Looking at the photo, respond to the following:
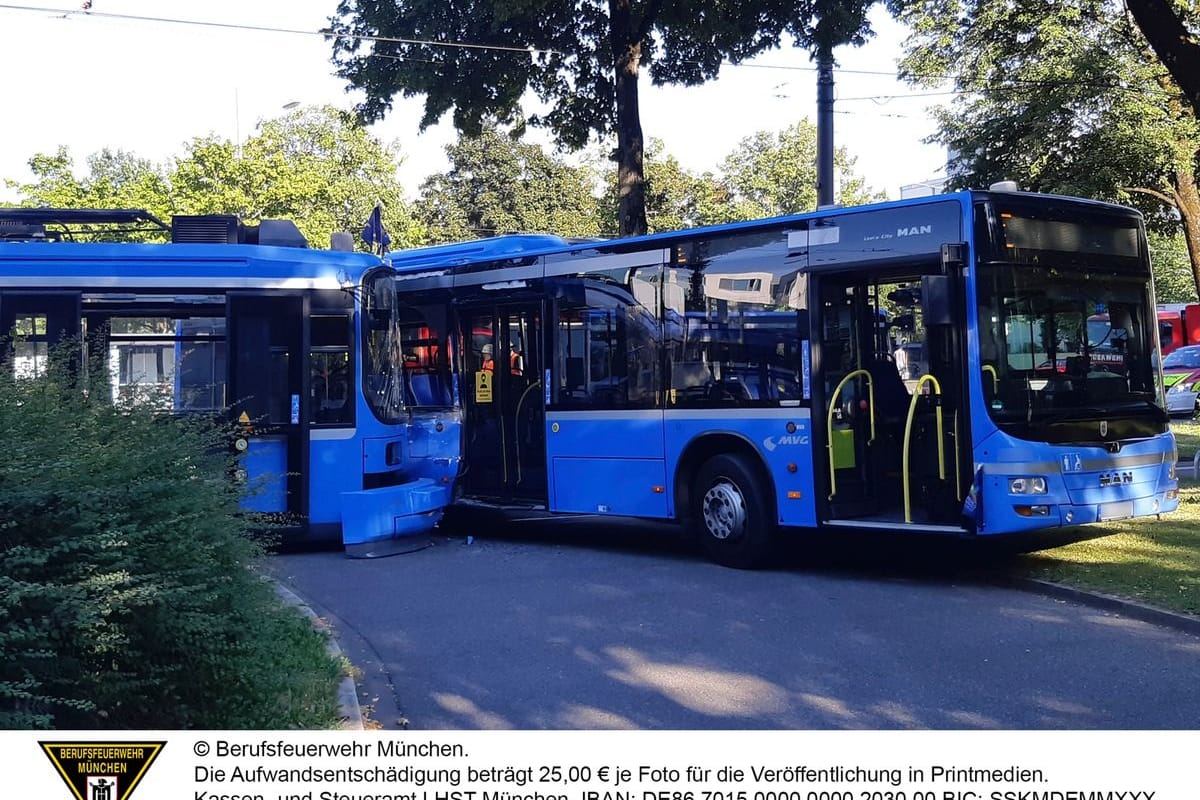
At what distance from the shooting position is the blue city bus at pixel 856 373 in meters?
9.27

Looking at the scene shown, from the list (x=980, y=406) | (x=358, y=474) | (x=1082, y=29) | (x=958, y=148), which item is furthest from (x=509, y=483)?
(x=1082, y=29)

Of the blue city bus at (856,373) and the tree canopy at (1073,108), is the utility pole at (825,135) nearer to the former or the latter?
the blue city bus at (856,373)

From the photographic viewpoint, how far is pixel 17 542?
15.5ft

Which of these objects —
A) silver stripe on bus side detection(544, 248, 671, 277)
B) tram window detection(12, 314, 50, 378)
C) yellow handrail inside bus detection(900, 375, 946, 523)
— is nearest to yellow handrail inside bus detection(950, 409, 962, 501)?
yellow handrail inside bus detection(900, 375, 946, 523)

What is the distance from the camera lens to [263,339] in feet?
39.2

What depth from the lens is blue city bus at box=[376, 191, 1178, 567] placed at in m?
9.27

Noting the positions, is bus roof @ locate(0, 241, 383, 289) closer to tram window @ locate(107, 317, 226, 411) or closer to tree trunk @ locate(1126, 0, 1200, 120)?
tram window @ locate(107, 317, 226, 411)

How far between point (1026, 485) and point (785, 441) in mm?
2188

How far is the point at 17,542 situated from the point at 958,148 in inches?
919

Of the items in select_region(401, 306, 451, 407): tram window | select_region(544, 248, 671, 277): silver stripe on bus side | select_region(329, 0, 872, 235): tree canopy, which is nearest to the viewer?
select_region(544, 248, 671, 277): silver stripe on bus side

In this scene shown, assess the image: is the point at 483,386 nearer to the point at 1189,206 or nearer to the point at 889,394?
the point at 889,394

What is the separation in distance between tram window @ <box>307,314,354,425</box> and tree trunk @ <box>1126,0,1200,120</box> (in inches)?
346

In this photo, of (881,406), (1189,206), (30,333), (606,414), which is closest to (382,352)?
(606,414)

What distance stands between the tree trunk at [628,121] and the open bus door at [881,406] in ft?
33.0
